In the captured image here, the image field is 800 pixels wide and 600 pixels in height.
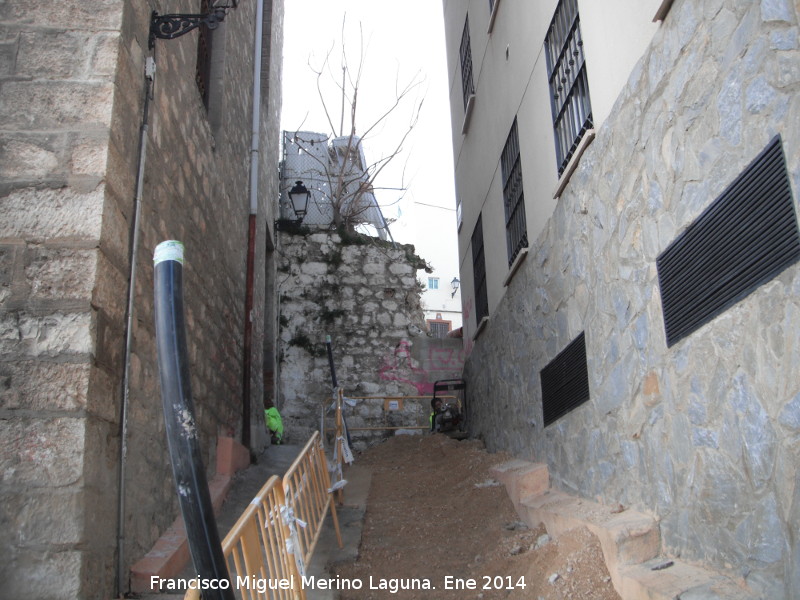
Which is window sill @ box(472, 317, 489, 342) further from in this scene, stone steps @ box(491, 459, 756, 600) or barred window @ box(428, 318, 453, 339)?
barred window @ box(428, 318, 453, 339)

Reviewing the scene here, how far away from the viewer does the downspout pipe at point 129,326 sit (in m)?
3.40

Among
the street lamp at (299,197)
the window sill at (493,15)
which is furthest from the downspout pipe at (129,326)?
the street lamp at (299,197)

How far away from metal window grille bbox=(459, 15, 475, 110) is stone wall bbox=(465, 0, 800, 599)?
201 inches

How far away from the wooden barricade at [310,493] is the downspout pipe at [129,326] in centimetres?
91

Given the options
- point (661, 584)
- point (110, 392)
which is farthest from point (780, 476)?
point (110, 392)

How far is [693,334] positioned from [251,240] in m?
5.94

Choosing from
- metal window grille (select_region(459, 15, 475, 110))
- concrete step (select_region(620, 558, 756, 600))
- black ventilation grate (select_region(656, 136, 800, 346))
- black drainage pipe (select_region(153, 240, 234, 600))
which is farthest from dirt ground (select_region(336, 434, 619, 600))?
metal window grille (select_region(459, 15, 475, 110))

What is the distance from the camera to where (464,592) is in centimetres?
437

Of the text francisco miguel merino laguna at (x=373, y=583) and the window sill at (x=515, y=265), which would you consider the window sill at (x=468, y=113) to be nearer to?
the window sill at (x=515, y=265)

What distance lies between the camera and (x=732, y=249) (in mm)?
2943

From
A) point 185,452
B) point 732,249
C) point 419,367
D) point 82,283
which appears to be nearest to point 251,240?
point 419,367

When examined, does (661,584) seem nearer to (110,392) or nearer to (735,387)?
(735,387)

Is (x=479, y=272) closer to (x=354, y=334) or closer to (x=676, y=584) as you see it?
(x=354, y=334)

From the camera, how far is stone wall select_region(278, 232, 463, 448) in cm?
1167
